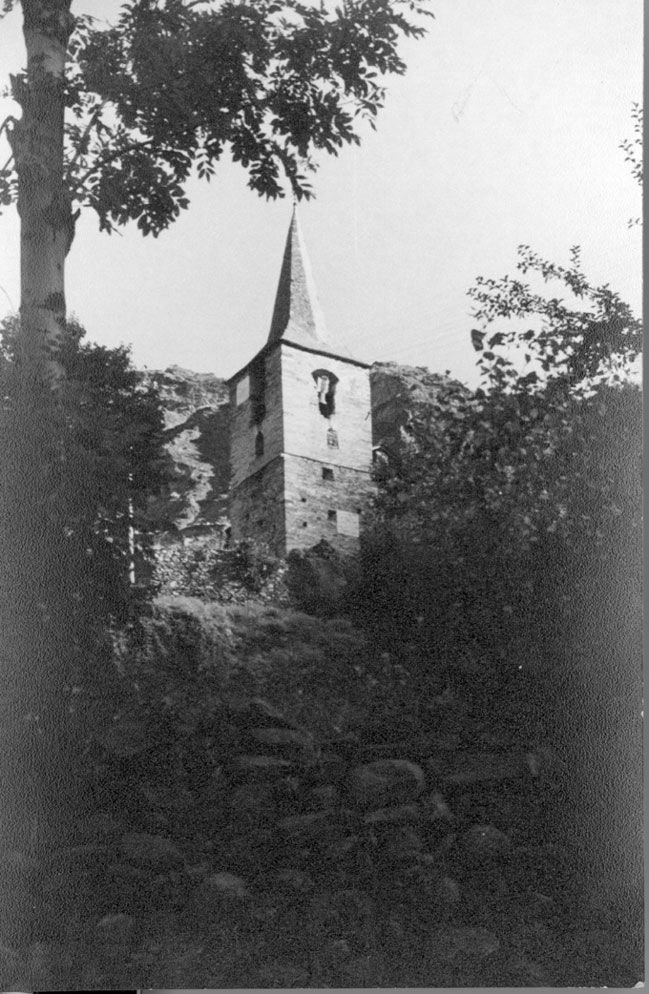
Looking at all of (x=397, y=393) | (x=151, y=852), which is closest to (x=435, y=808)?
(x=151, y=852)

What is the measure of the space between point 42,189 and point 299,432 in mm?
1540

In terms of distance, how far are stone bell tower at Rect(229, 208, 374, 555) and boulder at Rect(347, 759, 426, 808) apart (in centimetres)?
90

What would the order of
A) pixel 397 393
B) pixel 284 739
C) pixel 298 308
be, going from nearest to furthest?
pixel 284 739
pixel 298 308
pixel 397 393

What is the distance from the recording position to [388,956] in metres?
4.01

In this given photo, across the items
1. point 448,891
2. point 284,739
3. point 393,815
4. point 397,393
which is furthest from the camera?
point 397,393

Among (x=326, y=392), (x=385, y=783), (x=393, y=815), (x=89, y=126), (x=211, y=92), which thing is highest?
(x=211, y=92)

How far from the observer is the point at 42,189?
4.59 meters

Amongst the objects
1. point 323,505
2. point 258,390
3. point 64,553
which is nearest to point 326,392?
point 258,390

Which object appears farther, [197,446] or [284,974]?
[197,446]

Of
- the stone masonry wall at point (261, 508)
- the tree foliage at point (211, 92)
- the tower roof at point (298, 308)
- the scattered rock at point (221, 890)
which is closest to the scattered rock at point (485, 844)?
the scattered rock at point (221, 890)

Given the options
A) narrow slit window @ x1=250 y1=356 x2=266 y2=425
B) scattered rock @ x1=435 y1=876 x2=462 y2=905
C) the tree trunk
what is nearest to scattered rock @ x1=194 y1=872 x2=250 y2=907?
scattered rock @ x1=435 y1=876 x2=462 y2=905

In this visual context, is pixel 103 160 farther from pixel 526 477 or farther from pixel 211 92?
pixel 526 477

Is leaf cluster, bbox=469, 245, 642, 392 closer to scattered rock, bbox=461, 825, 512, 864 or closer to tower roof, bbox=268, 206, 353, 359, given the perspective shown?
tower roof, bbox=268, 206, 353, 359

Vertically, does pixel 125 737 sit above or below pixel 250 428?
below
